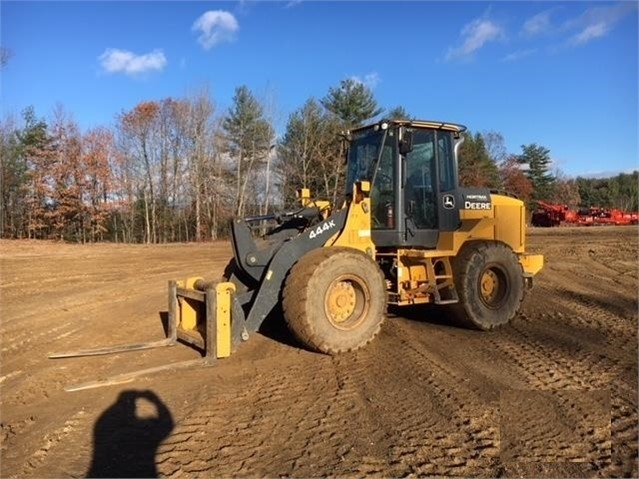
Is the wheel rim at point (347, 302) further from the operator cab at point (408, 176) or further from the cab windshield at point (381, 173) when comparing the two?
the cab windshield at point (381, 173)

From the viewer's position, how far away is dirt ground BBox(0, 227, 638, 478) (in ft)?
12.1

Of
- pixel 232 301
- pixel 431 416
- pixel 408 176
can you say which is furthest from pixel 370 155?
pixel 431 416

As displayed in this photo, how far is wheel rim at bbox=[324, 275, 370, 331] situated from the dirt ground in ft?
1.30

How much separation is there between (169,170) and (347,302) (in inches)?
1266

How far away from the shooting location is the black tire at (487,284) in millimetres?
7375

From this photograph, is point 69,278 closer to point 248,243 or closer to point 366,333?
point 248,243

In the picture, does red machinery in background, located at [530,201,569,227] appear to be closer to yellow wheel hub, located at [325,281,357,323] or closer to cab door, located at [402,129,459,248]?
cab door, located at [402,129,459,248]

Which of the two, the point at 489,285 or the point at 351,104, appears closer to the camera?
the point at 489,285

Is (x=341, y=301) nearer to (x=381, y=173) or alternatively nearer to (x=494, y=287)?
(x=381, y=173)

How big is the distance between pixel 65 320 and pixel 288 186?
94.6 ft

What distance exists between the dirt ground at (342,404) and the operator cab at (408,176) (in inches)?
52.9

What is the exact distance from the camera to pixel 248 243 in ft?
21.0

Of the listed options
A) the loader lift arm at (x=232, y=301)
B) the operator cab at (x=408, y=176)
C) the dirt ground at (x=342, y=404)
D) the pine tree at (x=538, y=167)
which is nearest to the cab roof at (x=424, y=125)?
the operator cab at (x=408, y=176)

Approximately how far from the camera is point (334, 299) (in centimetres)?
634
